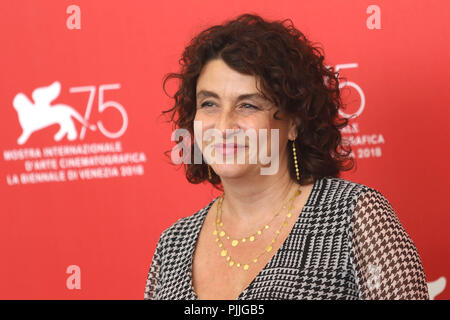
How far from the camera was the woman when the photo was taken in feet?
4.10

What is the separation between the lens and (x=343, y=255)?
4.13 ft

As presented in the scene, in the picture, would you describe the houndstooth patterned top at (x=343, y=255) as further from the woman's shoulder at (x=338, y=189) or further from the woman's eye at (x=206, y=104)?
the woman's eye at (x=206, y=104)

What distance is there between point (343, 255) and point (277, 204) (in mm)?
251

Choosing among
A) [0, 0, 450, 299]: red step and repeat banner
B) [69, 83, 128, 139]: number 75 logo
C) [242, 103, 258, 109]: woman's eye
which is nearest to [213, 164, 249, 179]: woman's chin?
[242, 103, 258, 109]: woman's eye

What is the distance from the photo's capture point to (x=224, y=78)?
55.9 inches

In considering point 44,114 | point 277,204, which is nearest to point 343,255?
point 277,204

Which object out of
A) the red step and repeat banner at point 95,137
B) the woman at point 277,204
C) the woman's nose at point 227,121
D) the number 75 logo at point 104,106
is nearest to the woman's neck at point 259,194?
the woman at point 277,204

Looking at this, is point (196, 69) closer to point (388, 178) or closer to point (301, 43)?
point (301, 43)

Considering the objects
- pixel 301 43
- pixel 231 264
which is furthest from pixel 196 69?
pixel 231 264

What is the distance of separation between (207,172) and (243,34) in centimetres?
44

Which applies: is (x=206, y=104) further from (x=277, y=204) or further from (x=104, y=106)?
(x=104, y=106)

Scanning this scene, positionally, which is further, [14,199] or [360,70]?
[14,199]

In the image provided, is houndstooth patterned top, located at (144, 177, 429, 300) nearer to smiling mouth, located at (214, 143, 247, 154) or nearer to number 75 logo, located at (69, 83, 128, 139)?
smiling mouth, located at (214, 143, 247, 154)
